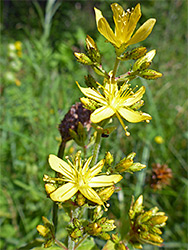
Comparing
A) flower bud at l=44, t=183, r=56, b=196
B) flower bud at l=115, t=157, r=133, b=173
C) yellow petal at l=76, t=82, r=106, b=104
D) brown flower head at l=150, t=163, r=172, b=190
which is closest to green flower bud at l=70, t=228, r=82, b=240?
flower bud at l=44, t=183, r=56, b=196

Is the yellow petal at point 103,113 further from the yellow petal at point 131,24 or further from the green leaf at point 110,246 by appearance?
the green leaf at point 110,246

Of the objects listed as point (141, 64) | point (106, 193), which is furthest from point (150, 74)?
point (106, 193)

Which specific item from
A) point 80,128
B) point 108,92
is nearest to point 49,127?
point 80,128

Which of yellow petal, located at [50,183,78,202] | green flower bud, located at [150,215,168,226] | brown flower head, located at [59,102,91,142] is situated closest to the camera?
yellow petal, located at [50,183,78,202]

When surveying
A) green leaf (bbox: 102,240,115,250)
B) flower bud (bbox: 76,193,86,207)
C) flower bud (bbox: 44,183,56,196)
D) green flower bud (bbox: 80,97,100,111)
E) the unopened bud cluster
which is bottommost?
green leaf (bbox: 102,240,115,250)

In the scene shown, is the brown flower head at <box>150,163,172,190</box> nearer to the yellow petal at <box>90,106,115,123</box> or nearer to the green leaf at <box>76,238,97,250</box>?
the green leaf at <box>76,238,97,250</box>

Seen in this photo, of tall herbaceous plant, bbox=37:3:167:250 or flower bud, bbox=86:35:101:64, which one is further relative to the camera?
flower bud, bbox=86:35:101:64

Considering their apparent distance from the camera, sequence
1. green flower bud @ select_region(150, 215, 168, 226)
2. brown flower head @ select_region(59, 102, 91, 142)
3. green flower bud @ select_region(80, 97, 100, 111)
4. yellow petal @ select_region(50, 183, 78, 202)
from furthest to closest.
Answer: brown flower head @ select_region(59, 102, 91, 142), green flower bud @ select_region(150, 215, 168, 226), green flower bud @ select_region(80, 97, 100, 111), yellow petal @ select_region(50, 183, 78, 202)
